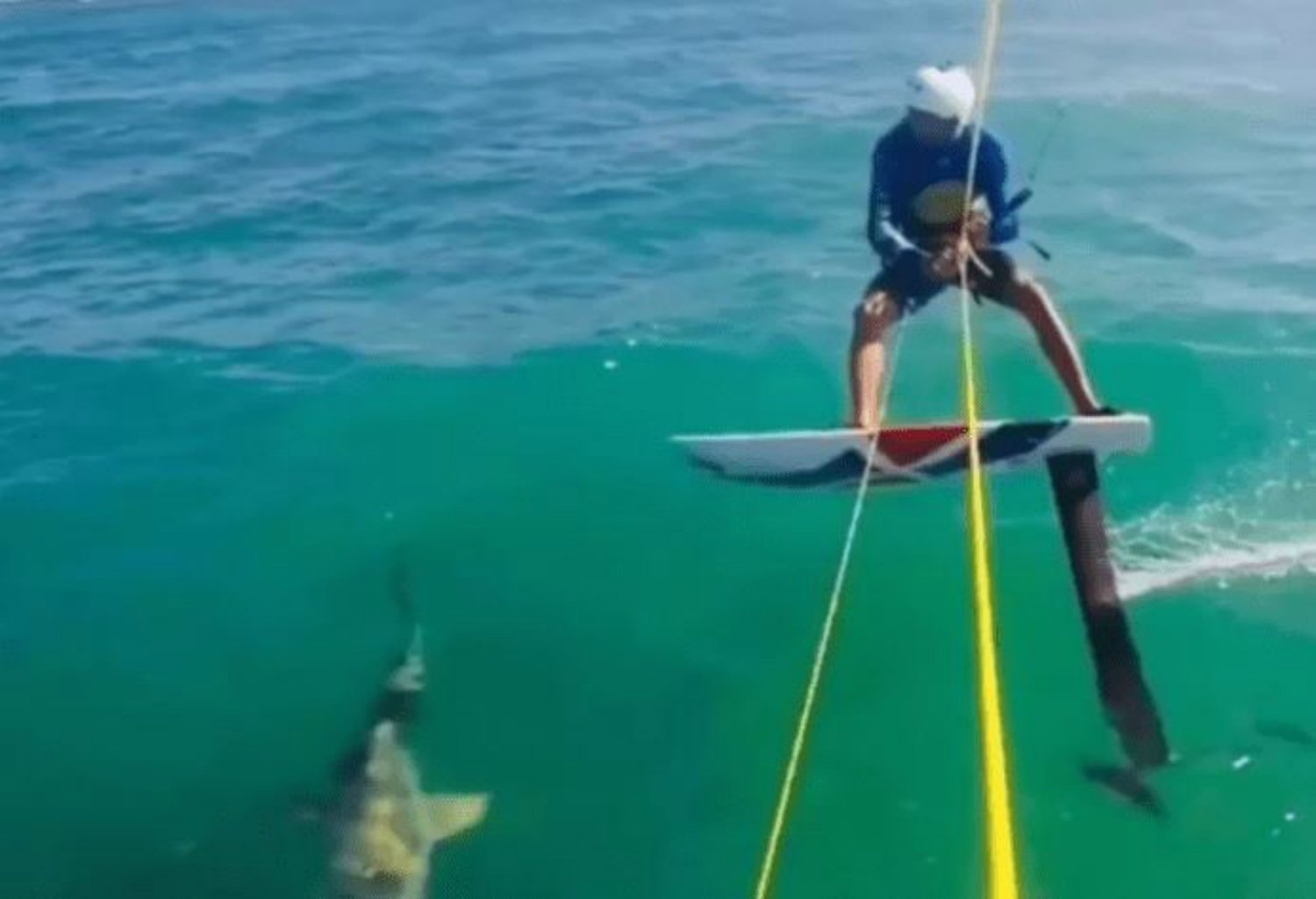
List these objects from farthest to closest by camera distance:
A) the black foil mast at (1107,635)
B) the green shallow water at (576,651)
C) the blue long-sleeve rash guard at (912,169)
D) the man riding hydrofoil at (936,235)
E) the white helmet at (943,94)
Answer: the blue long-sleeve rash guard at (912,169), the man riding hydrofoil at (936,235), the white helmet at (943,94), the black foil mast at (1107,635), the green shallow water at (576,651)

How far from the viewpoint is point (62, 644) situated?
9.97 m

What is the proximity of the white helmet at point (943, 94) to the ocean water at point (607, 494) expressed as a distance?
2641 mm

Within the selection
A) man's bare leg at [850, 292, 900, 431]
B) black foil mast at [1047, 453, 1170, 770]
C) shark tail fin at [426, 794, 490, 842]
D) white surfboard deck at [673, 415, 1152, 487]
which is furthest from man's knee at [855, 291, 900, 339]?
shark tail fin at [426, 794, 490, 842]

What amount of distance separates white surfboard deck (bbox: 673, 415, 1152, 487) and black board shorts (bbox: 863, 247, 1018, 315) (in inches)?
30.5

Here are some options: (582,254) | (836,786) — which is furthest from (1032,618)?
(582,254)

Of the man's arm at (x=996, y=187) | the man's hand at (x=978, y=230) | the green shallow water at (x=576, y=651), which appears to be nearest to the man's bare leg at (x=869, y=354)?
the man's hand at (x=978, y=230)

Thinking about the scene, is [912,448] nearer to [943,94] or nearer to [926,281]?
[926,281]

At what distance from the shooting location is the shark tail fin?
8336 mm

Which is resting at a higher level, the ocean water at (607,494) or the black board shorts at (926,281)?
the black board shorts at (926,281)

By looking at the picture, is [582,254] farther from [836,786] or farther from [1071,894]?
[1071,894]

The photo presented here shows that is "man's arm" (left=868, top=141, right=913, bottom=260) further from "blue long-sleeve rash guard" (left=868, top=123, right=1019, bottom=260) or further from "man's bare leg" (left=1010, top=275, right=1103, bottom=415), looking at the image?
"man's bare leg" (left=1010, top=275, right=1103, bottom=415)

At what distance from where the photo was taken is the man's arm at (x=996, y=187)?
9.09 metres

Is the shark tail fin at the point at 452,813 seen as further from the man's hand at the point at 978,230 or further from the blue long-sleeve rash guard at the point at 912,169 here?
the man's hand at the point at 978,230

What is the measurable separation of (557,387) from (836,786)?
14.5ft
